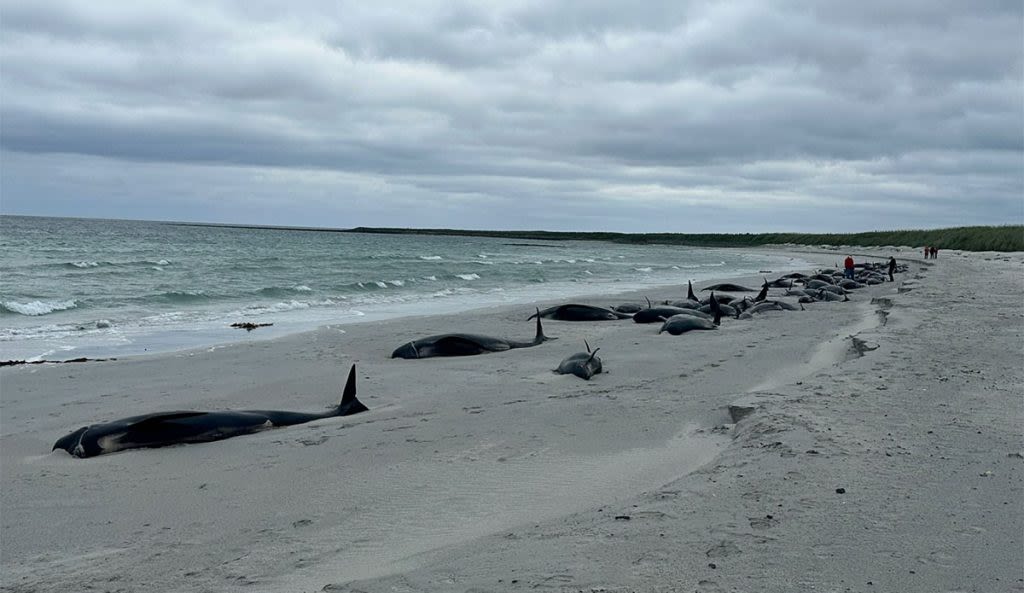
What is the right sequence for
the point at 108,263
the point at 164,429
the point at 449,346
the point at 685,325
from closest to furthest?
the point at 164,429 < the point at 449,346 < the point at 685,325 < the point at 108,263

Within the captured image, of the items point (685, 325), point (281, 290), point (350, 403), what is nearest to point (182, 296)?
point (281, 290)

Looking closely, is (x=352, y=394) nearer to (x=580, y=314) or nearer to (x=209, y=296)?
(x=580, y=314)

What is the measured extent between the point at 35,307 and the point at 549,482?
1748 centimetres

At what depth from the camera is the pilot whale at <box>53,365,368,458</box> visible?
657 centimetres

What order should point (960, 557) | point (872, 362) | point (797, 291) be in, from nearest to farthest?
point (960, 557)
point (872, 362)
point (797, 291)

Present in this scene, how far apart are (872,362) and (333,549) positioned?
271 inches

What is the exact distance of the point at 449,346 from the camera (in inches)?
465

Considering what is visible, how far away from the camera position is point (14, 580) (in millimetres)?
4094

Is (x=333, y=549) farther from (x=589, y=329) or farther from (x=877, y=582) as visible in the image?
(x=589, y=329)

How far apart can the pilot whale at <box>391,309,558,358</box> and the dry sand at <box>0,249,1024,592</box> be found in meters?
1.34

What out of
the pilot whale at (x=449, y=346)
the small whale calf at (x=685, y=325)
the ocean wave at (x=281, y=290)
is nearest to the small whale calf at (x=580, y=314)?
the small whale calf at (x=685, y=325)

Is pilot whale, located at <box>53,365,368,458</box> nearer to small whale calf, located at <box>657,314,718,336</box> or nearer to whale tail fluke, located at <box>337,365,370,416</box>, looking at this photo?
whale tail fluke, located at <box>337,365,370,416</box>

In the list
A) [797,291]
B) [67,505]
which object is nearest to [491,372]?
[67,505]

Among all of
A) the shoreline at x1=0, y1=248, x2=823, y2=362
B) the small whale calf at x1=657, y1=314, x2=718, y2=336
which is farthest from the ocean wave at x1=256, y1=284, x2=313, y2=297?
the small whale calf at x1=657, y1=314, x2=718, y2=336
